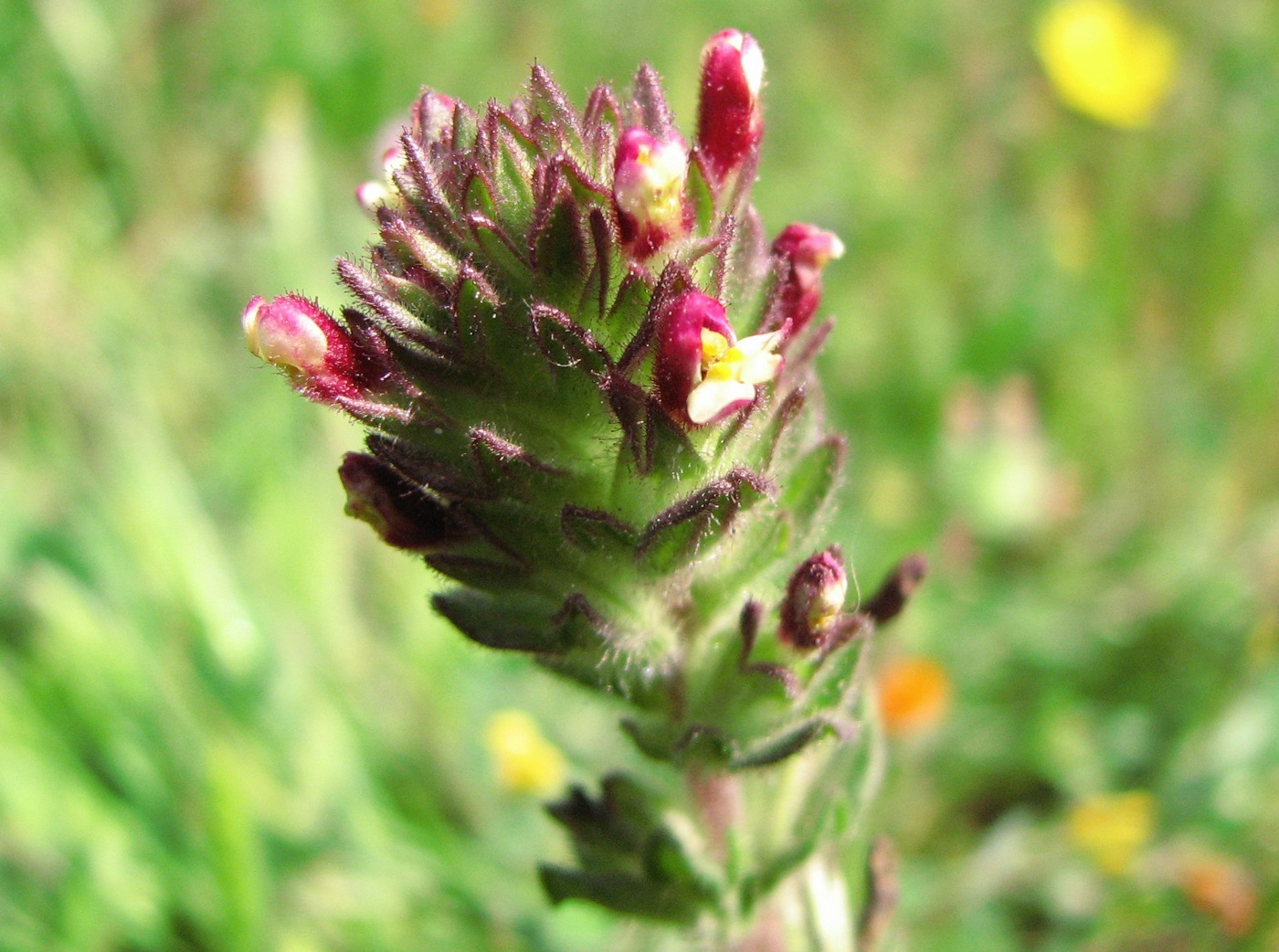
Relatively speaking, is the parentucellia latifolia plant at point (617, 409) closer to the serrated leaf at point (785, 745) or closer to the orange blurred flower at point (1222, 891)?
the serrated leaf at point (785, 745)

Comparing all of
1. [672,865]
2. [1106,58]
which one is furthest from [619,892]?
[1106,58]

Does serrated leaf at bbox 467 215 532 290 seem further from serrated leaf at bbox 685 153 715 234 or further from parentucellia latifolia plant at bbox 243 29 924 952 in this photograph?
serrated leaf at bbox 685 153 715 234

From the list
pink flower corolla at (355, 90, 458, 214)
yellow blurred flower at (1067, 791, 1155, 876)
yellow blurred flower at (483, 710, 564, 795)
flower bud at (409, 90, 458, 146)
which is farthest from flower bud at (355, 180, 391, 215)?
yellow blurred flower at (1067, 791, 1155, 876)

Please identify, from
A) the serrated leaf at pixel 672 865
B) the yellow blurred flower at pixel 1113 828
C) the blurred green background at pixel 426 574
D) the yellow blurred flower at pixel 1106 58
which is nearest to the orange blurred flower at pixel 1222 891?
the blurred green background at pixel 426 574

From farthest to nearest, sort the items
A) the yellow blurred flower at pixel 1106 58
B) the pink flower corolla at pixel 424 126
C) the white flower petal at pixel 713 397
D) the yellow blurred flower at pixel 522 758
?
the yellow blurred flower at pixel 1106 58 < the yellow blurred flower at pixel 522 758 < the pink flower corolla at pixel 424 126 < the white flower petal at pixel 713 397

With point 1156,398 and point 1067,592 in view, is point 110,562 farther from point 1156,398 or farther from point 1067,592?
point 1156,398

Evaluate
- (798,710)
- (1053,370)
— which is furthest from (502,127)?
(1053,370)
